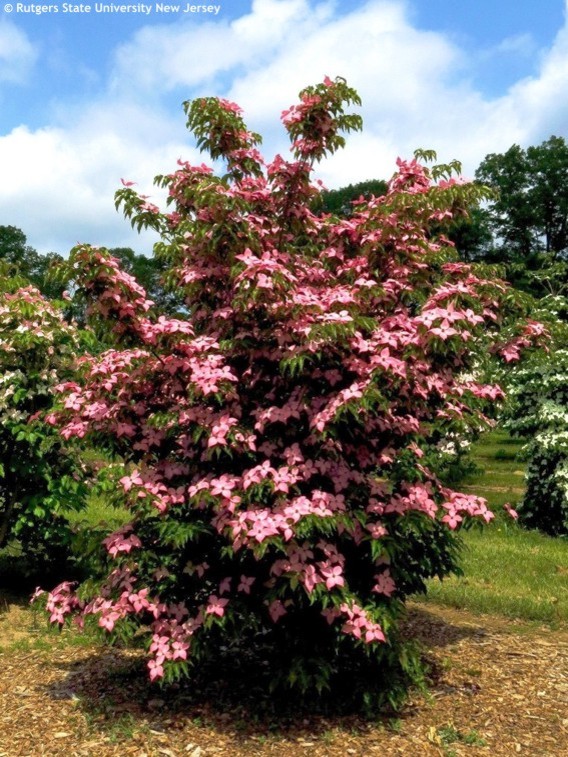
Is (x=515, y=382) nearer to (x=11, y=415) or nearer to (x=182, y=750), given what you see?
(x=11, y=415)

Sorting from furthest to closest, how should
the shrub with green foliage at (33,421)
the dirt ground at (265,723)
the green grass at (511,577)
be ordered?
1. the green grass at (511,577)
2. the shrub with green foliage at (33,421)
3. the dirt ground at (265,723)

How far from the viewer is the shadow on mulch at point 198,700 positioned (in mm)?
5367

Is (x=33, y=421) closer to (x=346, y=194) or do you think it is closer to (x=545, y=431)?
(x=545, y=431)

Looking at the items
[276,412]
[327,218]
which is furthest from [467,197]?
[276,412]

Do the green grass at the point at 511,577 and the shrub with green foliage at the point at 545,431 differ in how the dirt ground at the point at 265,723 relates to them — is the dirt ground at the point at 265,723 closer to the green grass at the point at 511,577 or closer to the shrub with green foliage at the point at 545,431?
the green grass at the point at 511,577

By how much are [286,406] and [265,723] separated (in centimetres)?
232

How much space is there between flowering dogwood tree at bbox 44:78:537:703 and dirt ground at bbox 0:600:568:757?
0.38 metres

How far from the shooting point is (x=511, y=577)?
945cm

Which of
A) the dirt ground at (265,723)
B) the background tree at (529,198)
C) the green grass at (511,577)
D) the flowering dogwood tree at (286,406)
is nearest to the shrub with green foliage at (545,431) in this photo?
the green grass at (511,577)

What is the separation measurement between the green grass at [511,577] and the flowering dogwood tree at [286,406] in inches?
61.6

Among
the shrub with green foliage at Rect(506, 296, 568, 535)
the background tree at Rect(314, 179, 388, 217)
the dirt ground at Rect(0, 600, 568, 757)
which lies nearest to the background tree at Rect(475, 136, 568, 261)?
the background tree at Rect(314, 179, 388, 217)

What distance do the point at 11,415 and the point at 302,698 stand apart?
4132 mm

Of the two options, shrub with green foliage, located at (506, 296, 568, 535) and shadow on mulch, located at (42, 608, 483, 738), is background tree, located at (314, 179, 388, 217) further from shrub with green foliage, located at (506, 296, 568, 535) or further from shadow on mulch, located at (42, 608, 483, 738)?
shadow on mulch, located at (42, 608, 483, 738)

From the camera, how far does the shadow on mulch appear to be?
5.37 metres
